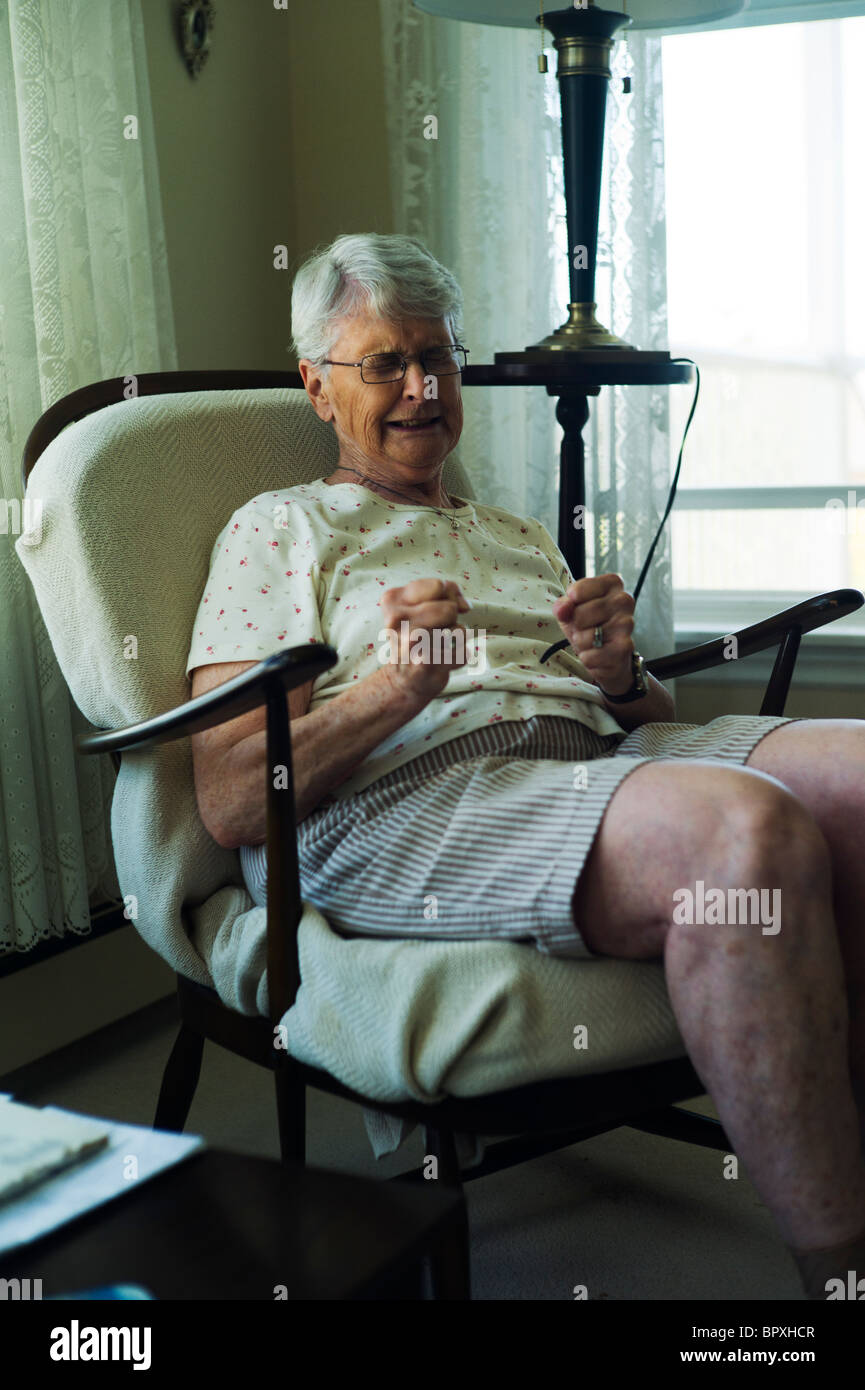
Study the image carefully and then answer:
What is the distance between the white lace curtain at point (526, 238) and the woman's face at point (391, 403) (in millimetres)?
828

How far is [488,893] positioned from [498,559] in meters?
0.58

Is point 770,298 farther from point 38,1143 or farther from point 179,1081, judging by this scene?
point 38,1143

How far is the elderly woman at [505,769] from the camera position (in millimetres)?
1126

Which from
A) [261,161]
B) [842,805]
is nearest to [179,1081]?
[842,805]

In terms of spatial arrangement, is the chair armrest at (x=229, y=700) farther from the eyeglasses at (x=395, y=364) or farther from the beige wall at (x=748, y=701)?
the beige wall at (x=748, y=701)

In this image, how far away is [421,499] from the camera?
1709 millimetres

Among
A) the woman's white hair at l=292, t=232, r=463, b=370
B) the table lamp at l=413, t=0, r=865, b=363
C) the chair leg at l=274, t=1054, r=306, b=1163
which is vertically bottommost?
the chair leg at l=274, t=1054, r=306, b=1163

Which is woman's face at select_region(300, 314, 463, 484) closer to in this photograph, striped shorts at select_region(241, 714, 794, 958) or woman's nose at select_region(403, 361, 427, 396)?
woman's nose at select_region(403, 361, 427, 396)

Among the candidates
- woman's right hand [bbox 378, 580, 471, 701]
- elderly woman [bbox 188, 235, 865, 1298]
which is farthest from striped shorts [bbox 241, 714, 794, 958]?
woman's right hand [bbox 378, 580, 471, 701]

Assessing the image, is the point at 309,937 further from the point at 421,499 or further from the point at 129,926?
the point at 129,926

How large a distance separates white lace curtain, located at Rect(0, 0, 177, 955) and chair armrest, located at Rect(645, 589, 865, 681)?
3.00 ft

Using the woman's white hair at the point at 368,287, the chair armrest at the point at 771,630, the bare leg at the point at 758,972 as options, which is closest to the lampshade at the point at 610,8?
the woman's white hair at the point at 368,287

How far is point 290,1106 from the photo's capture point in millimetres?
1348

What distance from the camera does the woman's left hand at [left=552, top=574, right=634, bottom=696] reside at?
4.69ft
